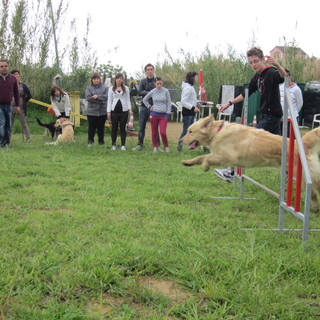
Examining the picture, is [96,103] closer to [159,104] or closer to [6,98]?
[159,104]

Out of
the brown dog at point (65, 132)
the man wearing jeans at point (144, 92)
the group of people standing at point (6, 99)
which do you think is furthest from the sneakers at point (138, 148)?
the group of people standing at point (6, 99)

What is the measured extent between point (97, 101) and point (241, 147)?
19.6 feet

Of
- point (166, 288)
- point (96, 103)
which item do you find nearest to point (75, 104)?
point (96, 103)

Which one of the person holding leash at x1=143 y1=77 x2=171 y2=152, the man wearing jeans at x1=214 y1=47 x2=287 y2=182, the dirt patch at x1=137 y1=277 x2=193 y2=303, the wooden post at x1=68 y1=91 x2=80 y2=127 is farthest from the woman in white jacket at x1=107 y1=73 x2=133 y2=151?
the dirt patch at x1=137 y1=277 x2=193 y2=303

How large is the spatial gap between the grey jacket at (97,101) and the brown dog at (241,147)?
213 inches

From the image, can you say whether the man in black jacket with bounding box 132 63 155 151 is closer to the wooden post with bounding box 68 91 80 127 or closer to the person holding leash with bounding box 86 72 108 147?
the person holding leash with bounding box 86 72 108 147

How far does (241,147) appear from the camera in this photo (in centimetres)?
430

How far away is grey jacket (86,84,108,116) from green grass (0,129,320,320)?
4.13 m

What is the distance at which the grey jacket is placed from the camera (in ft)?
31.6

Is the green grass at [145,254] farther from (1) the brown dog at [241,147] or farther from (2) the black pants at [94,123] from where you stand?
(2) the black pants at [94,123]

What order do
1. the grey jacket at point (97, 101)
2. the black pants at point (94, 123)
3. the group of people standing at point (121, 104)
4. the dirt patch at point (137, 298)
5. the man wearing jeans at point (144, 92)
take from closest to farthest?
the dirt patch at point (137, 298)
the group of people standing at point (121, 104)
the man wearing jeans at point (144, 92)
the grey jacket at point (97, 101)
the black pants at point (94, 123)

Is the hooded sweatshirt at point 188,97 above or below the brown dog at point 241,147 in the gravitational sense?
above

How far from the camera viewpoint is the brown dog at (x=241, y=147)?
4.18m

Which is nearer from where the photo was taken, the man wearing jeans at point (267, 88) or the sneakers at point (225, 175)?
the man wearing jeans at point (267, 88)
